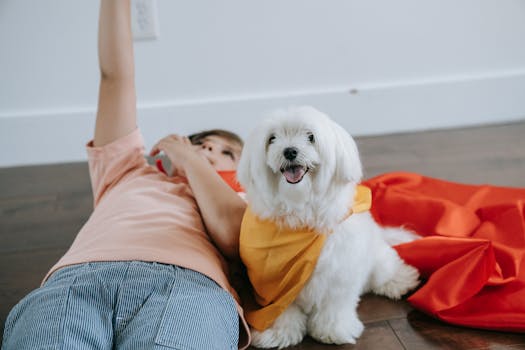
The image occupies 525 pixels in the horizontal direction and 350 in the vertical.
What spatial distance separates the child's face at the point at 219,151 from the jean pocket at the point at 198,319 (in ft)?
1.68

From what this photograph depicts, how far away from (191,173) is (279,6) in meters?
1.16

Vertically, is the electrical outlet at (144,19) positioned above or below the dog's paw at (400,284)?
above

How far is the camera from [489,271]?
116cm

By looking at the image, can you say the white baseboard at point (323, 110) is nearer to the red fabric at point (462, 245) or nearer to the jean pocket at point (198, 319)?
the red fabric at point (462, 245)

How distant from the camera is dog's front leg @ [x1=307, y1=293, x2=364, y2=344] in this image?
1.07 m

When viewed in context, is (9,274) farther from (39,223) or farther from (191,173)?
(191,173)

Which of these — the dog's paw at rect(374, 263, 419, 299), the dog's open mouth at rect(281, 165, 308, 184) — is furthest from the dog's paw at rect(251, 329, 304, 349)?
the dog's open mouth at rect(281, 165, 308, 184)

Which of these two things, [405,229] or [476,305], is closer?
[476,305]

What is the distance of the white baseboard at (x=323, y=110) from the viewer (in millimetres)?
2156

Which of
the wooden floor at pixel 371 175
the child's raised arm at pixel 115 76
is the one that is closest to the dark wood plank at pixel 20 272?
the wooden floor at pixel 371 175

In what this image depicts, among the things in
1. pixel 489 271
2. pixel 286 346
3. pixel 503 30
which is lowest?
pixel 286 346

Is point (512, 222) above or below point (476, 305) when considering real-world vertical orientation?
above

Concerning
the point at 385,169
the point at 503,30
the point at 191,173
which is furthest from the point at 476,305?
the point at 503,30

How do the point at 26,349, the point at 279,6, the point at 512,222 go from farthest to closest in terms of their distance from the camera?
the point at 279,6 → the point at 512,222 → the point at 26,349
